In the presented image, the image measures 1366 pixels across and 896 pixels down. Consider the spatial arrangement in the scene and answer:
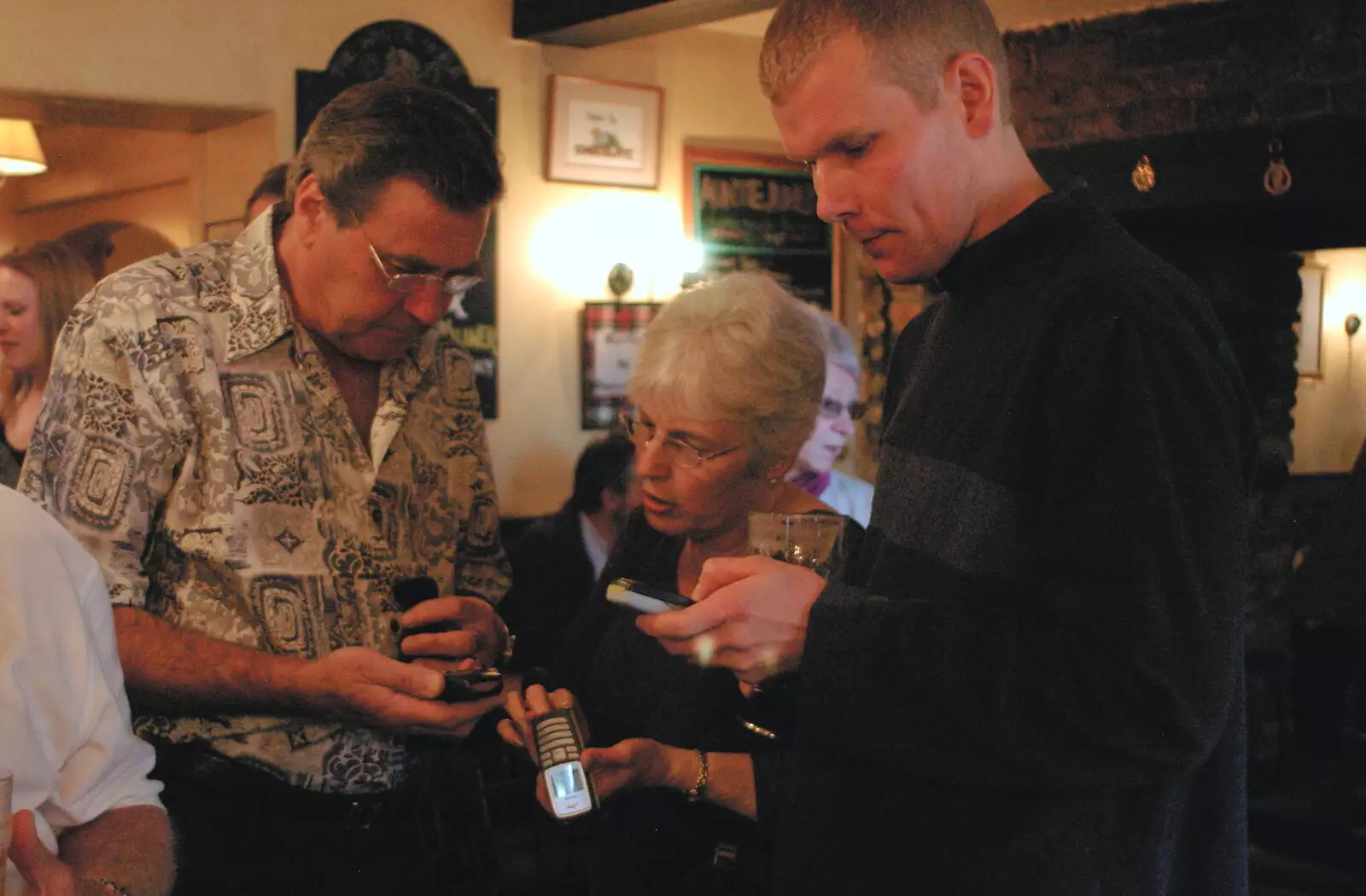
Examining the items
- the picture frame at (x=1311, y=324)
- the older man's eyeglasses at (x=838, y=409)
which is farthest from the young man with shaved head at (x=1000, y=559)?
the picture frame at (x=1311, y=324)

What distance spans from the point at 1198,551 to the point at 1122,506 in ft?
0.24

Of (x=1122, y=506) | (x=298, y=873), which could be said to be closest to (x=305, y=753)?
(x=298, y=873)

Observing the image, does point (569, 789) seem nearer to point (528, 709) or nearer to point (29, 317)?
point (528, 709)

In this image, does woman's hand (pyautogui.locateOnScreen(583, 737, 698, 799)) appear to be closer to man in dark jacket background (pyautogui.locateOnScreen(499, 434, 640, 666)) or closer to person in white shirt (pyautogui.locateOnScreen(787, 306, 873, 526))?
person in white shirt (pyautogui.locateOnScreen(787, 306, 873, 526))

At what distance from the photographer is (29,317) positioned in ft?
13.8

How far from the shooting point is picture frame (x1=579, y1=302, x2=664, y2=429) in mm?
5715

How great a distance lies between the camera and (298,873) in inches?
74.8

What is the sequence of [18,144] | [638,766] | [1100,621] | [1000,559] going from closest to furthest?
[1100,621]
[1000,559]
[638,766]
[18,144]

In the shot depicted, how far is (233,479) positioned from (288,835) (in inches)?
20.4

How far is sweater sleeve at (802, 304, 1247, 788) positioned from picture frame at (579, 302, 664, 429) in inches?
180

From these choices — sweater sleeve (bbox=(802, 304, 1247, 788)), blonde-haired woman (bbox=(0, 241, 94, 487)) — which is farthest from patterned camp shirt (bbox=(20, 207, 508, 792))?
blonde-haired woman (bbox=(0, 241, 94, 487))

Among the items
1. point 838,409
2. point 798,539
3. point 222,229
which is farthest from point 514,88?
point 798,539

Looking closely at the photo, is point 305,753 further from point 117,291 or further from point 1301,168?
point 1301,168

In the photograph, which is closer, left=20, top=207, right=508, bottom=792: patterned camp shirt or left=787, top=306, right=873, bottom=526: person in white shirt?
left=20, top=207, right=508, bottom=792: patterned camp shirt
